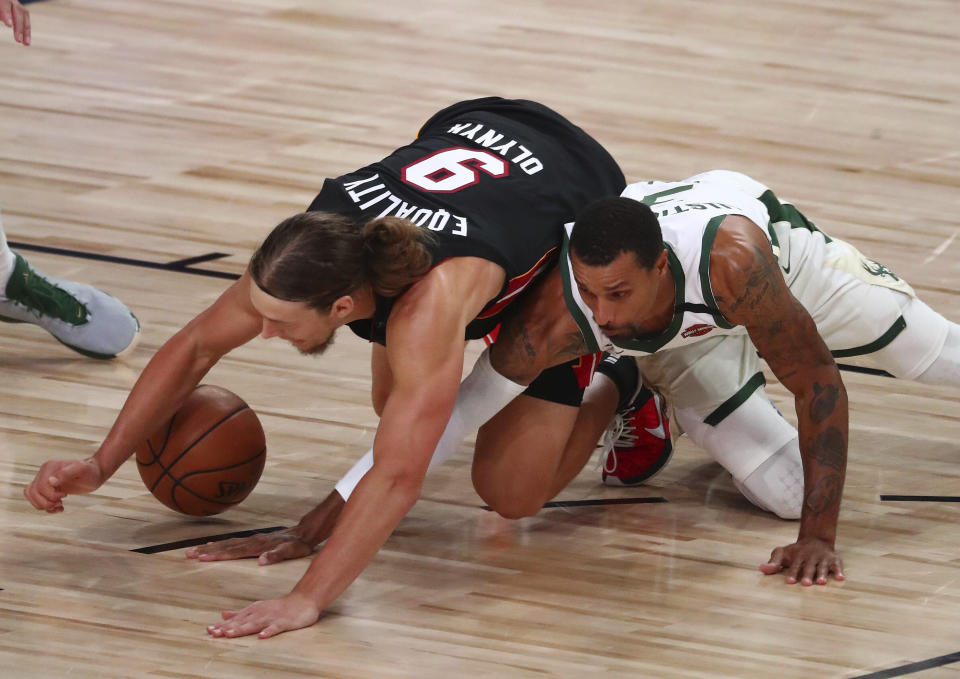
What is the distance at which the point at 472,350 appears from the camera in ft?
14.0

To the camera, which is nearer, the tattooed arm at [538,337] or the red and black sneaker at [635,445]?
the tattooed arm at [538,337]

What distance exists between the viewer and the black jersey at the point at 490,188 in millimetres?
2898

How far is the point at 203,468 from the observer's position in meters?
3.04

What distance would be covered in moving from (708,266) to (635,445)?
2.13ft

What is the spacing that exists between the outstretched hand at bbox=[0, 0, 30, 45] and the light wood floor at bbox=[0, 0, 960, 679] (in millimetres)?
874

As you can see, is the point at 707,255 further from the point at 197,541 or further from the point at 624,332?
the point at 197,541

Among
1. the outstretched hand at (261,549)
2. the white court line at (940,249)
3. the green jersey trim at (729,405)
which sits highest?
the green jersey trim at (729,405)

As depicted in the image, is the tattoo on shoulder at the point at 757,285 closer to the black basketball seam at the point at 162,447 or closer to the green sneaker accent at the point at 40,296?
the black basketball seam at the point at 162,447

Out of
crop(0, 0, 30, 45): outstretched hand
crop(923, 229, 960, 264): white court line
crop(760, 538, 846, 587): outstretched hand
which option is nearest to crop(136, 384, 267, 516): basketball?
crop(760, 538, 846, 587): outstretched hand

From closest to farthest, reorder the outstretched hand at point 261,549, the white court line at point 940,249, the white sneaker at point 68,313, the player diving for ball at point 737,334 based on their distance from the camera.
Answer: the player diving for ball at point 737,334 → the outstretched hand at point 261,549 → the white sneaker at point 68,313 → the white court line at point 940,249

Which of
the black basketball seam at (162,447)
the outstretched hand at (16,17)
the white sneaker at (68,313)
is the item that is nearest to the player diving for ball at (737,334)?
the black basketball seam at (162,447)

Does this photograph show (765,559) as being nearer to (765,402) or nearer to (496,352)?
(765,402)

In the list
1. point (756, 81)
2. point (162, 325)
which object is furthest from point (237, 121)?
point (756, 81)

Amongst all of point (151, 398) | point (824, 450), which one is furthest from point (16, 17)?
point (824, 450)
